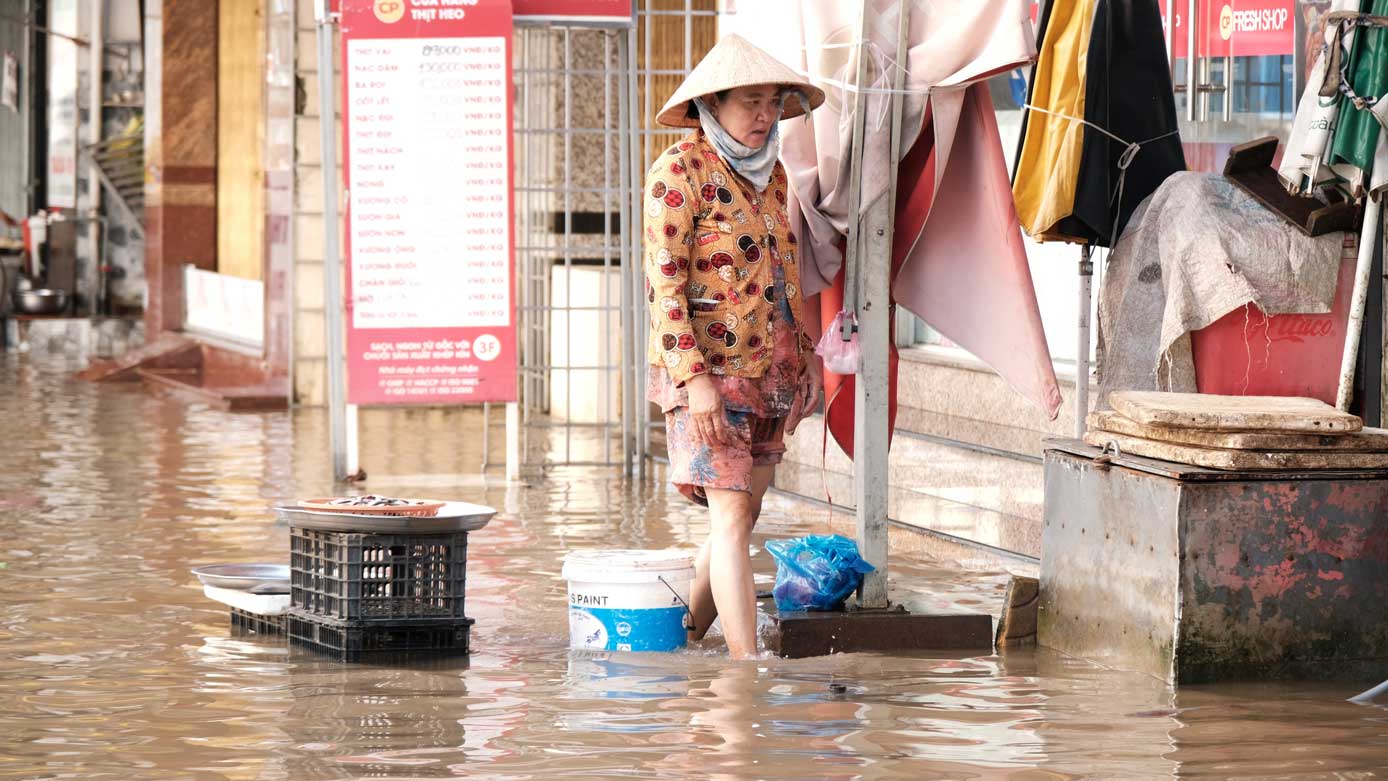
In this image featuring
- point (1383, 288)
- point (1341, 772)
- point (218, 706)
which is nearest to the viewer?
point (1341, 772)

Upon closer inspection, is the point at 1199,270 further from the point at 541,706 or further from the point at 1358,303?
the point at 541,706

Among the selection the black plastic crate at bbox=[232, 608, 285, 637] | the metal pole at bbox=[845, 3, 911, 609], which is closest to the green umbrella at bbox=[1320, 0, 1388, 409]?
the metal pole at bbox=[845, 3, 911, 609]

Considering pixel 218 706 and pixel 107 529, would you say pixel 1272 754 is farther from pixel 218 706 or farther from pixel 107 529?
pixel 107 529

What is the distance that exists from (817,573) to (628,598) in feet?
1.97

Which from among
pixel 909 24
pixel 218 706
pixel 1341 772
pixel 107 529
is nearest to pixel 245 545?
pixel 107 529

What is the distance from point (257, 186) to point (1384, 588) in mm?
14113

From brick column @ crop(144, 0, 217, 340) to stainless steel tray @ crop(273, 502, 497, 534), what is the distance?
1299 cm

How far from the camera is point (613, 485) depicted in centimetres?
1016

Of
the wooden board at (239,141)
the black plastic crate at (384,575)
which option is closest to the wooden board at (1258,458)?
the black plastic crate at (384,575)

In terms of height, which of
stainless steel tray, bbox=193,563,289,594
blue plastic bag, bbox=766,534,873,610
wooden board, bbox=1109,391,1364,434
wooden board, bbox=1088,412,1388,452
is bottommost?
stainless steel tray, bbox=193,563,289,594

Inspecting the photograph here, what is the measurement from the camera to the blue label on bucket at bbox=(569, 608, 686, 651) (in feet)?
18.6

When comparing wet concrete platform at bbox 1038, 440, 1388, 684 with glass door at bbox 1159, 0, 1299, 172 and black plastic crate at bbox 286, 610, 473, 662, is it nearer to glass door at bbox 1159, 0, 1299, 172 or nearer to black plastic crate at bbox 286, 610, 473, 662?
black plastic crate at bbox 286, 610, 473, 662

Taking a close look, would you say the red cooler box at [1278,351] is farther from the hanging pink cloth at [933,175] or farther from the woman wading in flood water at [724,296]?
the woman wading in flood water at [724,296]

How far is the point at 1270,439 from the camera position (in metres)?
5.27
